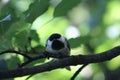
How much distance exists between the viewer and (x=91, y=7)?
4.66 m

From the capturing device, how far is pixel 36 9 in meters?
1.06

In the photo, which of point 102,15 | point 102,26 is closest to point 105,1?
point 102,15

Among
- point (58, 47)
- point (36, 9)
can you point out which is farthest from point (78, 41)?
point (36, 9)

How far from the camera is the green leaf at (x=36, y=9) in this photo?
107 centimetres

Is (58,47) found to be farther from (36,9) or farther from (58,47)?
(36,9)

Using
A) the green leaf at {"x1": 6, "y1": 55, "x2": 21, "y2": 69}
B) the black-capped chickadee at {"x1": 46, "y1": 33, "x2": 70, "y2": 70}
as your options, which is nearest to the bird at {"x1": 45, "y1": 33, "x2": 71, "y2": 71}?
the black-capped chickadee at {"x1": 46, "y1": 33, "x2": 70, "y2": 70}

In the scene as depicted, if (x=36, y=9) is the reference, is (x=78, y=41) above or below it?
below

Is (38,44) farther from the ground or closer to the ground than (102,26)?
farther from the ground

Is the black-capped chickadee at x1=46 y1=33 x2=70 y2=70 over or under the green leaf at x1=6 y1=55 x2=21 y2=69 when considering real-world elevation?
over

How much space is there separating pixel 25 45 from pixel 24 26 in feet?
0.24

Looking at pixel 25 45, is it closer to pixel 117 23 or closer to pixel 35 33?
pixel 35 33

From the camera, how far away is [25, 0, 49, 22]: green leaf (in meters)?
1.07

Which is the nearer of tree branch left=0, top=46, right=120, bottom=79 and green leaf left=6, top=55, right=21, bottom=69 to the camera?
tree branch left=0, top=46, right=120, bottom=79

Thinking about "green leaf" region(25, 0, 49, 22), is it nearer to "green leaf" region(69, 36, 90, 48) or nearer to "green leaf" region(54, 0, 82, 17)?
"green leaf" region(54, 0, 82, 17)
